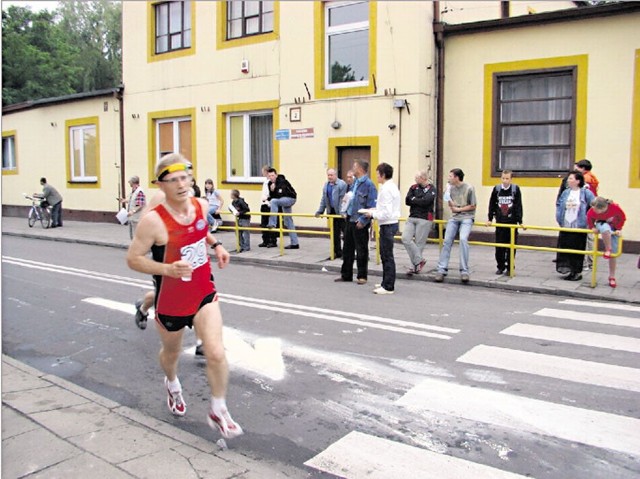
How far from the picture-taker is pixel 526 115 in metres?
14.3

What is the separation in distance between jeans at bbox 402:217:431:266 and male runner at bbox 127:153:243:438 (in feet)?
21.5

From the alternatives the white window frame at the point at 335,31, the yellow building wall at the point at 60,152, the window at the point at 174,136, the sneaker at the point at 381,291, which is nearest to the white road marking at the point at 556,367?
the sneaker at the point at 381,291

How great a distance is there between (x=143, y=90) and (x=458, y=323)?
1613 cm

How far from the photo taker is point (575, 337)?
6871 mm

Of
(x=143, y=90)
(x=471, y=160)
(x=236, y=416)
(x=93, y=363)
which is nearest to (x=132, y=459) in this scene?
(x=236, y=416)

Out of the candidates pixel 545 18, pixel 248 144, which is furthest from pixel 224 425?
pixel 248 144

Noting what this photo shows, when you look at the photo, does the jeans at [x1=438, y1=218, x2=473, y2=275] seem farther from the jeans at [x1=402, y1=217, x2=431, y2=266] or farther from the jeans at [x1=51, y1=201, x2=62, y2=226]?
the jeans at [x1=51, y1=201, x2=62, y2=226]

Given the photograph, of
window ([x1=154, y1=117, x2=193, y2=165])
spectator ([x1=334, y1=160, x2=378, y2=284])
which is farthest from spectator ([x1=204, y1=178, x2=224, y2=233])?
spectator ([x1=334, y1=160, x2=378, y2=284])

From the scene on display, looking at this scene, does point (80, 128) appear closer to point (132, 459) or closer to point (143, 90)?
point (143, 90)

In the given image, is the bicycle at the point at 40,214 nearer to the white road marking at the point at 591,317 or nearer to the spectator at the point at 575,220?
the spectator at the point at 575,220

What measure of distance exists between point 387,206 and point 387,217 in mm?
160

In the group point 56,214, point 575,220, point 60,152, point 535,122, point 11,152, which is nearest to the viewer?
point 575,220

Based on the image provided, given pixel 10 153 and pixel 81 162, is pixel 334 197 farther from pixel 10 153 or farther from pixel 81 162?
pixel 10 153

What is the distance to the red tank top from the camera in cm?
420
